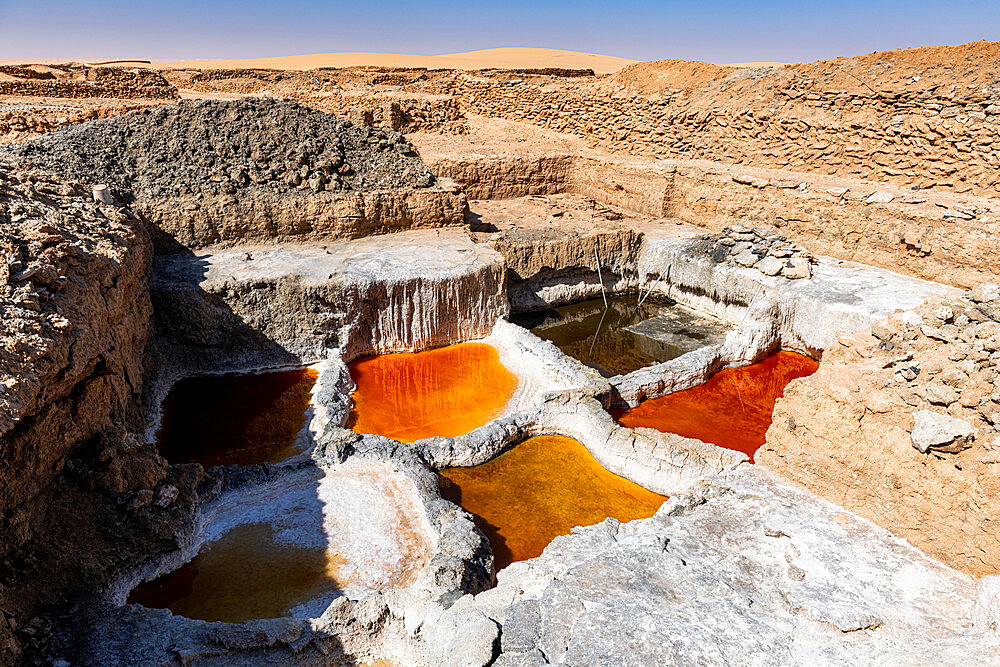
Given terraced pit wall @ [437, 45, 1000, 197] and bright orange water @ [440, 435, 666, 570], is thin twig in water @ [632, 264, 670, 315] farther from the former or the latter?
bright orange water @ [440, 435, 666, 570]

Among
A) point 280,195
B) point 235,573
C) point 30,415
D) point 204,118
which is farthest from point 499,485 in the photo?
point 204,118

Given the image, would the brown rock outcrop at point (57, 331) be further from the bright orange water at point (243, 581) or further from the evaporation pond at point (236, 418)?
the bright orange water at point (243, 581)

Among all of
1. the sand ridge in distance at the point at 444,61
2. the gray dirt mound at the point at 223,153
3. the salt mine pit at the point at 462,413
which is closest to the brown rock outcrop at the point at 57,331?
the salt mine pit at the point at 462,413

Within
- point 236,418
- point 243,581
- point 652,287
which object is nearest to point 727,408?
point 652,287

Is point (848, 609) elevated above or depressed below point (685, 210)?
below

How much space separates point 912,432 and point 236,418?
655cm

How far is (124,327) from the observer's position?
20.8ft

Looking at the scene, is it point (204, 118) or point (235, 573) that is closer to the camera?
point (235, 573)

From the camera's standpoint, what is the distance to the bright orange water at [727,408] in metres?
7.32

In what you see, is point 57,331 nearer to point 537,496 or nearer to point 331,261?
point 537,496

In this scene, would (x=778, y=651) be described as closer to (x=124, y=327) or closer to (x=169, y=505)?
(x=169, y=505)

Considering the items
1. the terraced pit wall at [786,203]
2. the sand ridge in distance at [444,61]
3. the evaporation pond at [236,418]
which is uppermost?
the sand ridge in distance at [444,61]

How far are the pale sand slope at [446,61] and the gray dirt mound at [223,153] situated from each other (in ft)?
98.0

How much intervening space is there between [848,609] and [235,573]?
168 inches
